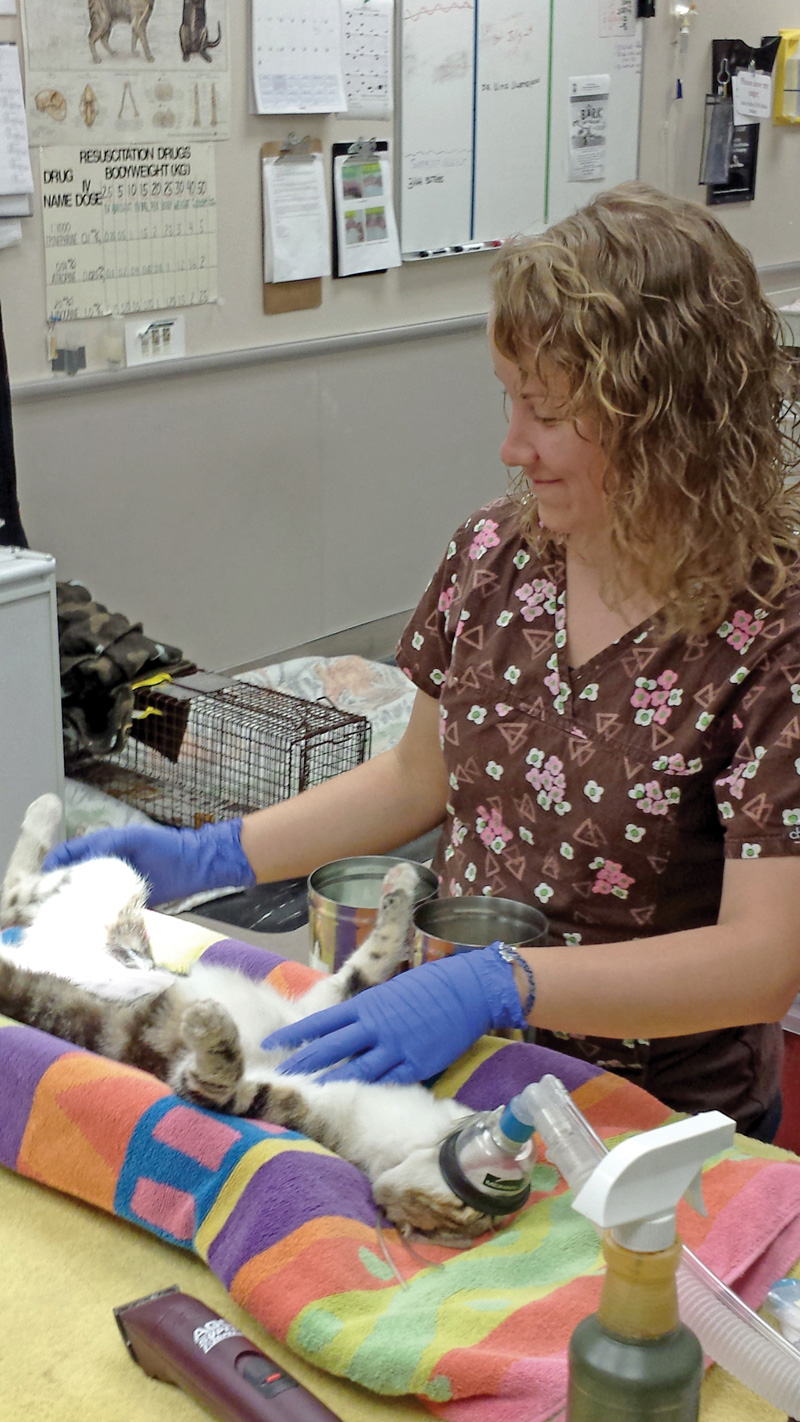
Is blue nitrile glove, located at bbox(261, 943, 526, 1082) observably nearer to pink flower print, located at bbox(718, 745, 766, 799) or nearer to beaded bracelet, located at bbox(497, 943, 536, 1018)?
beaded bracelet, located at bbox(497, 943, 536, 1018)

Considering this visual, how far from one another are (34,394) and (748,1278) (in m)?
2.73

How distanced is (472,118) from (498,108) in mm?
143

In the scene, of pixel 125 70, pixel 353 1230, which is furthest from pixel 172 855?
pixel 125 70

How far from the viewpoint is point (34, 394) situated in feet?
10.3

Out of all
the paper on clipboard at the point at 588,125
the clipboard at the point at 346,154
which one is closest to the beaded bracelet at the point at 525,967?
the clipboard at the point at 346,154

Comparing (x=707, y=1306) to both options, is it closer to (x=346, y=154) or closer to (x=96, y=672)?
(x=96, y=672)

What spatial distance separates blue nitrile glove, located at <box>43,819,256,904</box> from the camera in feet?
4.58

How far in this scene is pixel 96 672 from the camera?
9.57 feet

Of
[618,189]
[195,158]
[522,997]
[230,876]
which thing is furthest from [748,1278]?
[195,158]

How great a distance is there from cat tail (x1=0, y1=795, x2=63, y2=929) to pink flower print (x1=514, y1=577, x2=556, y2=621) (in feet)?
1.78

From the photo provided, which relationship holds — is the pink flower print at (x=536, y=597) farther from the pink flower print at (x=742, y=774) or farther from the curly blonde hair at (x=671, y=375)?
the pink flower print at (x=742, y=774)

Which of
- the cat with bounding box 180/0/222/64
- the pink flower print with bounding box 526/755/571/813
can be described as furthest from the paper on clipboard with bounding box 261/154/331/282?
the pink flower print with bounding box 526/755/571/813

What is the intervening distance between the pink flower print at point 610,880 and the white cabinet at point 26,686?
5.17 ft

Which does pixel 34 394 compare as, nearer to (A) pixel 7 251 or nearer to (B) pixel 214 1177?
(A) pixel 7 251
